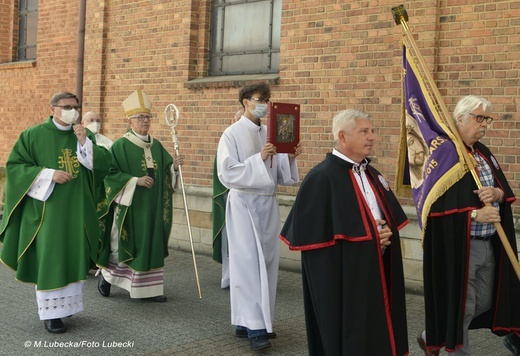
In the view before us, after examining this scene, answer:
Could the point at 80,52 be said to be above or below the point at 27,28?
below

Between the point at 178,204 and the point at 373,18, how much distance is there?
406cm

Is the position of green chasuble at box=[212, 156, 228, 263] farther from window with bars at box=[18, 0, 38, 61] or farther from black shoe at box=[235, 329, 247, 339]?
window with bars at box=[18, 0, 38, 61]

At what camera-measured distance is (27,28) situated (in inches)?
587

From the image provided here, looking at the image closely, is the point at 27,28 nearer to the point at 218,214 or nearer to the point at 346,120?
the point at 218,214

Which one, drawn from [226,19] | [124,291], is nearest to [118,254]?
[124,291]

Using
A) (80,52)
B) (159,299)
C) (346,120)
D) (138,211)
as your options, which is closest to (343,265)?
(346,120)

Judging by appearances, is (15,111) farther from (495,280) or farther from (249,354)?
(495,280)

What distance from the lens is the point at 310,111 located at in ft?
30.7

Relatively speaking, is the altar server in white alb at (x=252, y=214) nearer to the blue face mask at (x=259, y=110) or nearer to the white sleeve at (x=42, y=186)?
the blue face mask at (x=259, y=110)

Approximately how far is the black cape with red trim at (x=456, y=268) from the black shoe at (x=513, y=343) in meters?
0.25

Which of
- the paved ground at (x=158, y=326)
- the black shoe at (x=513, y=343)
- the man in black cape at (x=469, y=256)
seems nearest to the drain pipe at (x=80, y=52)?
the paved ground at (x=158, y=326)

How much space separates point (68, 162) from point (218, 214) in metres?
2.37

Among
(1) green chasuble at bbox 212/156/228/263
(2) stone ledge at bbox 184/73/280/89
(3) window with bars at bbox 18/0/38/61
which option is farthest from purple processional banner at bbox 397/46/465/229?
(3) window with bars at bbox 18/0/38/61

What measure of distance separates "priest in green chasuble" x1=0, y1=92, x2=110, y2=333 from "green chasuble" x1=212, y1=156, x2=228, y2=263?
2.01 metres
